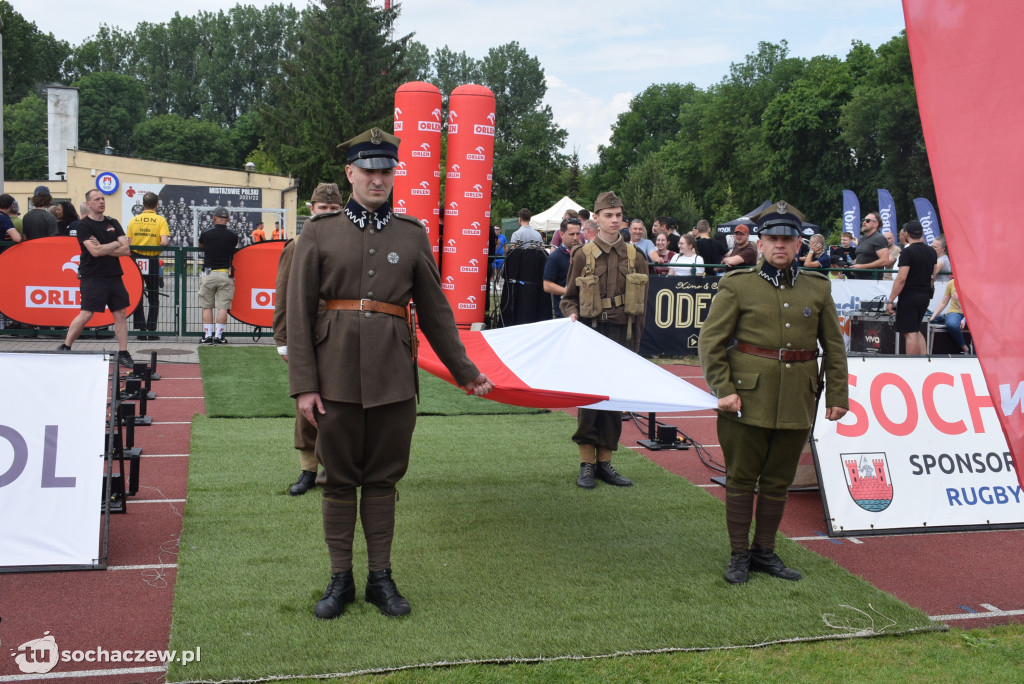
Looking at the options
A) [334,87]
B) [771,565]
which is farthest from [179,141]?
[771,565]

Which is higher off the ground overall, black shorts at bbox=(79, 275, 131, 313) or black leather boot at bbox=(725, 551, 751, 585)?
black shorts at bbox=(79, 275, 131, 313)

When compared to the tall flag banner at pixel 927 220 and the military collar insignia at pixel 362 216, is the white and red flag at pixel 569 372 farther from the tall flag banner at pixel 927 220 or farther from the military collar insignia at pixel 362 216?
the tall flag banner at pixel 927 220

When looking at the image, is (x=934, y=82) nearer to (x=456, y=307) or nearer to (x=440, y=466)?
(x=440, y=466)

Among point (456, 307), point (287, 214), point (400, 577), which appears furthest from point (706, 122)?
point (400, 577)

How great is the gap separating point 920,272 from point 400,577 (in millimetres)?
9411

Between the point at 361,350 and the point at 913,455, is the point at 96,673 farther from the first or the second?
the point at 913,455

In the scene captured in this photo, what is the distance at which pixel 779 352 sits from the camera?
4762 mm

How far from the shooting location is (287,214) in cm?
4378

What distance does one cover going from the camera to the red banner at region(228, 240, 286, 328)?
546 inches

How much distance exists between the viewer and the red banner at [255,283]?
546 inches

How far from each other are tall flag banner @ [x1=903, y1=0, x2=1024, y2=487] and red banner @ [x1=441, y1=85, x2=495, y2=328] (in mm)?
Answer: 14361

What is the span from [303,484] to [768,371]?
338 centimetres

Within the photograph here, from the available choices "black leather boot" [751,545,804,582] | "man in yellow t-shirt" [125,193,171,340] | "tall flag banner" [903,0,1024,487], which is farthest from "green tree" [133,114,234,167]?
"tall flag banner" [903,0,1024,487]

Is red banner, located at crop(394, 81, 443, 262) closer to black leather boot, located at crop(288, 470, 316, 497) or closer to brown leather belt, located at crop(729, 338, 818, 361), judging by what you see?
black leather boot, located at crop(288, 470, 316, 497)
